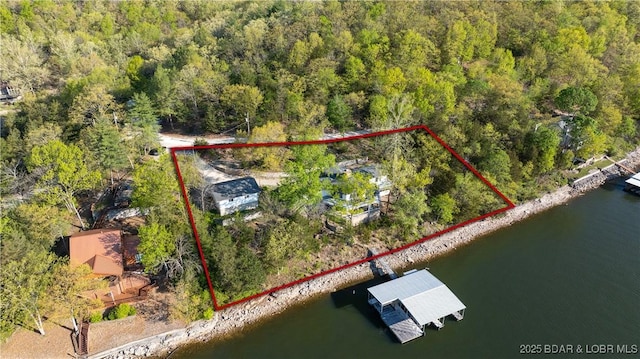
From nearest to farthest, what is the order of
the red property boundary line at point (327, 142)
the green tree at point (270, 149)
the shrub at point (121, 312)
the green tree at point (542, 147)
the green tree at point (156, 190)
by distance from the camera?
1. the shrub at point (121, 312)
2. the red property boundary line at point (327, 142)
3. the green tree at point (156, 190)
4. the green tree at point (270, 149)
5. the green tree at point (542, 147)

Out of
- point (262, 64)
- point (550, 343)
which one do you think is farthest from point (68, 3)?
point (550, 343)

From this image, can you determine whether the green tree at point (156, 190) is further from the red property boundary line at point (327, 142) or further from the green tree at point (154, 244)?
the green tree at point (154, 244)

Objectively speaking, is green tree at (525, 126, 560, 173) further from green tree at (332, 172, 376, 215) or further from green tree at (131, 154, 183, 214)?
green tree at (131, 154, 183, 214)

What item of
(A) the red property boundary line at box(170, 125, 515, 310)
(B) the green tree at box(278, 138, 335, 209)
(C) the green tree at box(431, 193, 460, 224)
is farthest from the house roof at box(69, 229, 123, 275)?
(C) the green tree at box(431, 193, 460, 224)

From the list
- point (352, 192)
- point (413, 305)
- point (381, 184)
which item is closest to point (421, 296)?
point (413, 305)

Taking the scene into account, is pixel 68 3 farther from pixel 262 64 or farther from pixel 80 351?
pixel 80 351

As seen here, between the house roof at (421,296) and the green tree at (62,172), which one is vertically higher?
the green tree at (62,172)

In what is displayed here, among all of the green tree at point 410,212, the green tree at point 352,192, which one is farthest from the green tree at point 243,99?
the green tree at point 410,212
